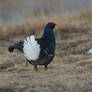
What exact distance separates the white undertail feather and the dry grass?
0.34 metres

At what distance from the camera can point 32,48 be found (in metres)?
7.41

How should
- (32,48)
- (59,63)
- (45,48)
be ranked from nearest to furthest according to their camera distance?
(32,48) → (45,48) → (59,63)

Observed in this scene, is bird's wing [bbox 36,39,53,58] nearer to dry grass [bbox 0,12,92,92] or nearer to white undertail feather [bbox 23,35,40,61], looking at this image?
white undertail feather [bbox 23,35,40,61]

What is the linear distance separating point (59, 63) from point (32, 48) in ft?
4.61

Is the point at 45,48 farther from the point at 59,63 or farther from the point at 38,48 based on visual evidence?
the point at 59,63

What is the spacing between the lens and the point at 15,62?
30.1 feet

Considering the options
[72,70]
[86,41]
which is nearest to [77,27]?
[86,41]

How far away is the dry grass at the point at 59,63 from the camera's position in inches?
261

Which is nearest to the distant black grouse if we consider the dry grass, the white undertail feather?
the white undertail feather

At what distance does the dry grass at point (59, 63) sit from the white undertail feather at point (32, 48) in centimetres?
34

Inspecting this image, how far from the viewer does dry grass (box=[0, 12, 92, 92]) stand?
664 cm

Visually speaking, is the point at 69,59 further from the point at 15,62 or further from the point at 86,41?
the point at 86,41

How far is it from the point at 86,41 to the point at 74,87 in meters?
4.44

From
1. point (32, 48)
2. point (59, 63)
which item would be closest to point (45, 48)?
point (32, 48)
